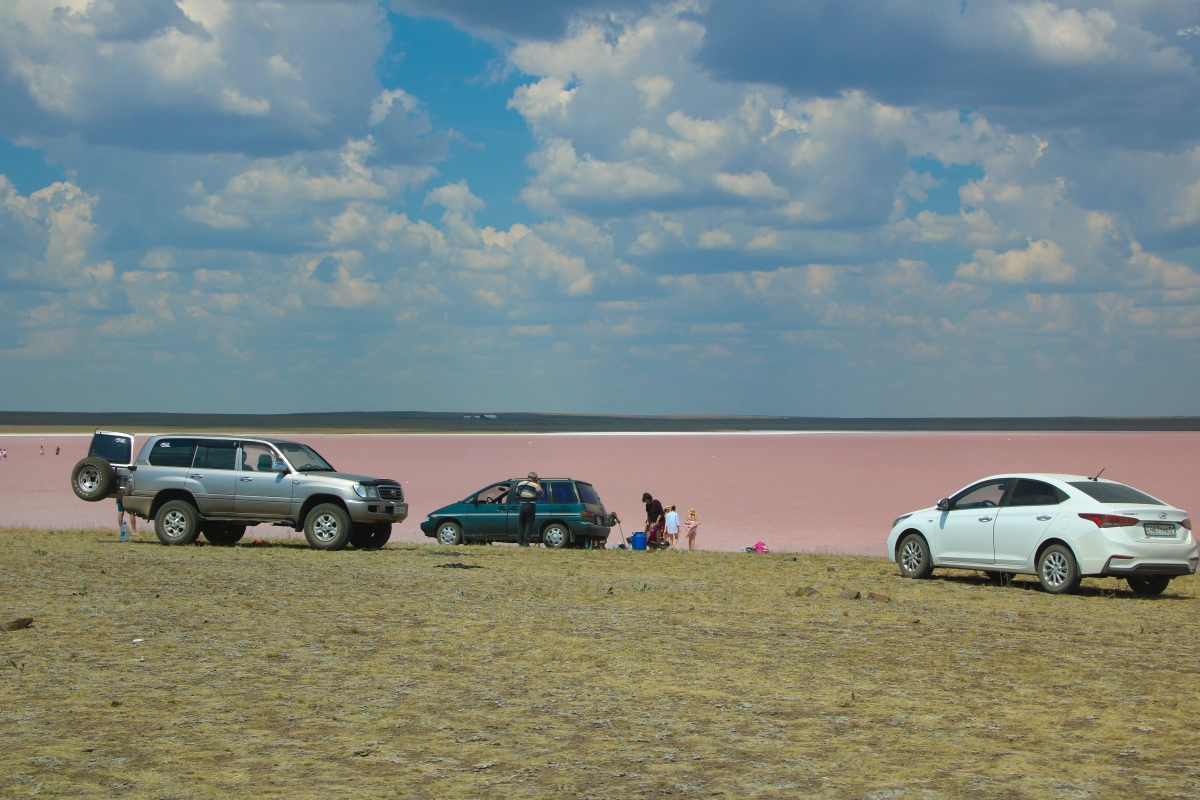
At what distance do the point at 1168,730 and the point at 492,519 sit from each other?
63.3ft

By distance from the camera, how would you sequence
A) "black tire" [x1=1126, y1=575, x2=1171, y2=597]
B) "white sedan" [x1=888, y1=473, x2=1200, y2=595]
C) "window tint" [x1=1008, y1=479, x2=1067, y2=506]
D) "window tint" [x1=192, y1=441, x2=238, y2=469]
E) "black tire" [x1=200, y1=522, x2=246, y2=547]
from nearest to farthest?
"white sedan" [x1=888, y1=473, x2=1200, y2=595] → "window tint" [x1=1008, y1=479, x2=1067, y2=506] → "black tire" [x1=1126, y1=575, x2=1171, y2=597] → "window tint" [x1=192, y1=441, x2=238, y2=469] → "black tire" [x1=200, y1=522, x2=246, y2=547]

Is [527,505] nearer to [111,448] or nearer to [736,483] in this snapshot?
[111,448]

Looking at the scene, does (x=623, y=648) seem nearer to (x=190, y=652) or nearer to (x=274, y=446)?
(x=190, y=652)

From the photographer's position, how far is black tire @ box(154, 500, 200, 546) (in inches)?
872

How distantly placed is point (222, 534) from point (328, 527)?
127 inches

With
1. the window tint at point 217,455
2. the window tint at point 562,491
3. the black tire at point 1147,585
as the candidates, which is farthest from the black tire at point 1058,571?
the window tint at point 217,455

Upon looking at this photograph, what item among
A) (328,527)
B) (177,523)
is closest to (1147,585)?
(328,527)

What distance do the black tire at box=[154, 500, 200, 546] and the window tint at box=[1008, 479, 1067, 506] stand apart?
48.1 ft

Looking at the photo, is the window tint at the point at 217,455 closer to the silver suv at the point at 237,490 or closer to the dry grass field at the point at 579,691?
the silver suv at the point at 237,490

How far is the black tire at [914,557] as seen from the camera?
18578 millimetres

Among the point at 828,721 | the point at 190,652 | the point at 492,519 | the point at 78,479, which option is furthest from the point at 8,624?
the point at 492,519

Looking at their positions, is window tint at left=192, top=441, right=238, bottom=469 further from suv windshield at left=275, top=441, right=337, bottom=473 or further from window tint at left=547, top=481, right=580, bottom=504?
window tint at left=547, top=481, right=580, bottom=504

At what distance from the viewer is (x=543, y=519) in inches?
1027

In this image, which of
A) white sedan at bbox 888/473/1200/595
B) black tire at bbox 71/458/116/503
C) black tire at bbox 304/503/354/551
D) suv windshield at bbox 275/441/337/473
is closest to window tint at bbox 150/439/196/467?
black tire at bbox 71/458/116/503
